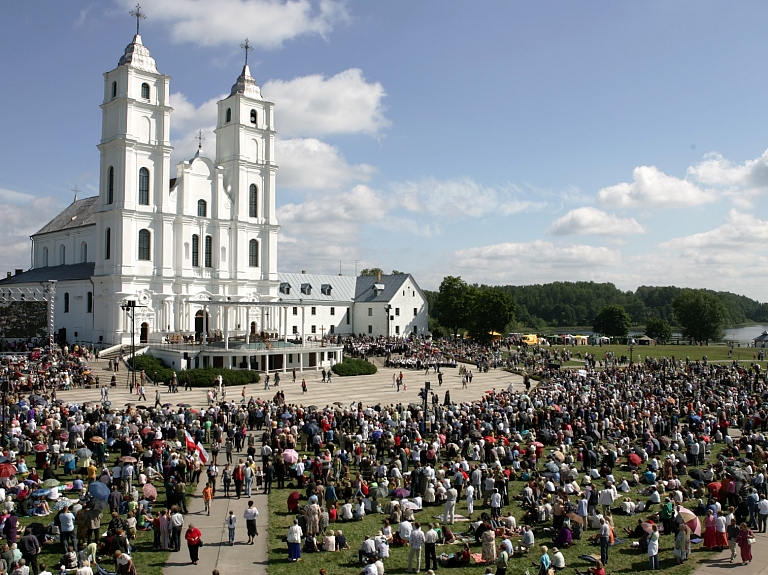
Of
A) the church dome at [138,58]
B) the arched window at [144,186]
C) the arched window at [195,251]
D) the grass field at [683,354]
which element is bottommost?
the grass field at [683,354]

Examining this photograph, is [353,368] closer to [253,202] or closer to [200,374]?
[200,374]

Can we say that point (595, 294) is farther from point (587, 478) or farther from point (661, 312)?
point (587, 478)

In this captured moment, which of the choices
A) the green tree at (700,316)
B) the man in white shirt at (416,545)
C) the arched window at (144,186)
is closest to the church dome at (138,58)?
the arched window at (144,186)

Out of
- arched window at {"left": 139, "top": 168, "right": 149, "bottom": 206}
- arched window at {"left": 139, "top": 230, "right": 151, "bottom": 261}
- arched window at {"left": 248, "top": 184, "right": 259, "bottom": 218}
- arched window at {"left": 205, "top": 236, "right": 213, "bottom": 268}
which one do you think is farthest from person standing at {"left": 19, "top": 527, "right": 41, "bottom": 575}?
arched window at {"left": 248, "top": 184, "right": 259, "bottom": 218}

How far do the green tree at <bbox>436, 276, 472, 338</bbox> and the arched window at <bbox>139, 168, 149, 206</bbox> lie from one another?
3742 centimetres

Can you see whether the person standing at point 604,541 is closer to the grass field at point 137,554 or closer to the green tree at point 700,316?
the grass field at point 137,554

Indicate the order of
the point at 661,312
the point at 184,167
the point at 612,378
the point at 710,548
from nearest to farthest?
the point at 710,548 < the point at 612,378 < the point at 184,167 < the point at 661,312

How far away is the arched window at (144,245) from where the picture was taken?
163 feet

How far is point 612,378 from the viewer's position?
40.8m

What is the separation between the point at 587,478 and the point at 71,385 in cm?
2928

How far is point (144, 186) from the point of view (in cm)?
5022

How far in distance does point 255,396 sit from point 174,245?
67.6ft

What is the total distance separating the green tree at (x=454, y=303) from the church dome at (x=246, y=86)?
31515 millimetres

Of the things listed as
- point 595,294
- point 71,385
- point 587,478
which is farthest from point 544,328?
point 587,478
